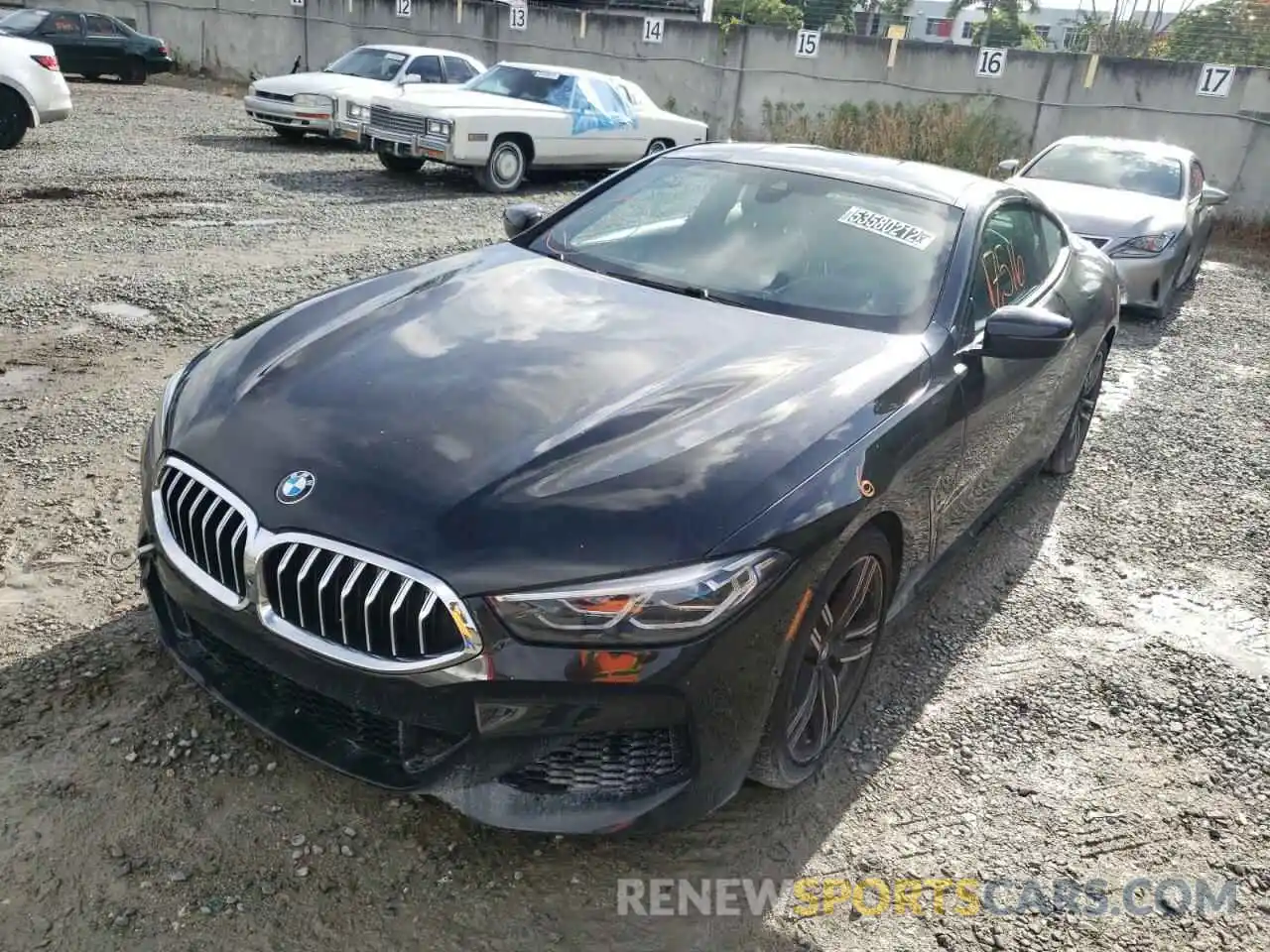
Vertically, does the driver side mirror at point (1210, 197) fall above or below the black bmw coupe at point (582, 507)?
below

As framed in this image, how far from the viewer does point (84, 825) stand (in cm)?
237

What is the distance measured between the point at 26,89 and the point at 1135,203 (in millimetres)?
11304

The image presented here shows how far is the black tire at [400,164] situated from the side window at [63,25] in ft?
39.9

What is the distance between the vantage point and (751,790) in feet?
8.95

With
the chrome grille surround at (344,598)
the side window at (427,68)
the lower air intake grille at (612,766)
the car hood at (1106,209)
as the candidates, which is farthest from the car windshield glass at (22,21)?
the lower air intake grille at (612,766)

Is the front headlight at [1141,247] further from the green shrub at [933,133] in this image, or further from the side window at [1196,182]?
the green shrub at [933,133]

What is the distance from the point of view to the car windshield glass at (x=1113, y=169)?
937 cm

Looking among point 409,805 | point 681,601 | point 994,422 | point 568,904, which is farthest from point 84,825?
point 994,422

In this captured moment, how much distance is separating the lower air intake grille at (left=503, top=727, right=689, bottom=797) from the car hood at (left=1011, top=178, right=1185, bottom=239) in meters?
6.94

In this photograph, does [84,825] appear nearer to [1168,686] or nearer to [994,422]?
[994,422]

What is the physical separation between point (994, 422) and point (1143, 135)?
1427 cm

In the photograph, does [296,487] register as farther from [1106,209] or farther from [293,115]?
[293,115]

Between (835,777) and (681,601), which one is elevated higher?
(681,601)

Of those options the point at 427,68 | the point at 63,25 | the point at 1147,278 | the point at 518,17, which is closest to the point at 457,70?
the point at 427,68
